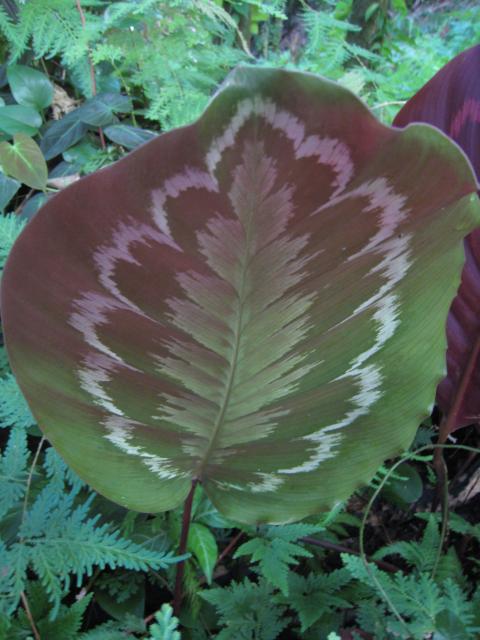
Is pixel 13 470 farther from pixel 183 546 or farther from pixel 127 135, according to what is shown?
pixel 127 135

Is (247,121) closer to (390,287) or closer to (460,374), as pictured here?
(390,287)

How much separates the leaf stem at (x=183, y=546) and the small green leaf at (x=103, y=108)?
999 millimetres

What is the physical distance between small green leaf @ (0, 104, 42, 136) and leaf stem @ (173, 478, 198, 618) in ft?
3.53

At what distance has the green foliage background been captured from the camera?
60 centimetres

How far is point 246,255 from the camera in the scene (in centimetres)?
36

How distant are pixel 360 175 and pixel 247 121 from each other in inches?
3.1

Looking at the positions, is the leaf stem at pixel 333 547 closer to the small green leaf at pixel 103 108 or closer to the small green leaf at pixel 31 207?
the small green leaf at pixel 31 207

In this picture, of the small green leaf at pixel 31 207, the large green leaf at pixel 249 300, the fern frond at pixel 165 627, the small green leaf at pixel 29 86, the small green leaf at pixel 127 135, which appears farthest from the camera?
the small green leaf at pixel 29 86

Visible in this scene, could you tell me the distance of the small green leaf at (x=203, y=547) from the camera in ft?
2.16

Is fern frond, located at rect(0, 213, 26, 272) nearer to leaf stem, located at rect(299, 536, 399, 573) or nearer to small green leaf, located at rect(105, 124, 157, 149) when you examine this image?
small green leaf, located at rect(105, 124, 157, 149)

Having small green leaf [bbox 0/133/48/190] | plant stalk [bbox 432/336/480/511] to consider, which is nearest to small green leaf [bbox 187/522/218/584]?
plant stalk [bbox 432/336/480/511]

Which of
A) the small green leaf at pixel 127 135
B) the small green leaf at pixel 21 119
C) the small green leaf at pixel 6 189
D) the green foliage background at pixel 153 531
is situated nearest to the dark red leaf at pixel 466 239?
the green foliage background at pixel 153 531

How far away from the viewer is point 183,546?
63cm

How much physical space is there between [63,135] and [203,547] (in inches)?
42.5
